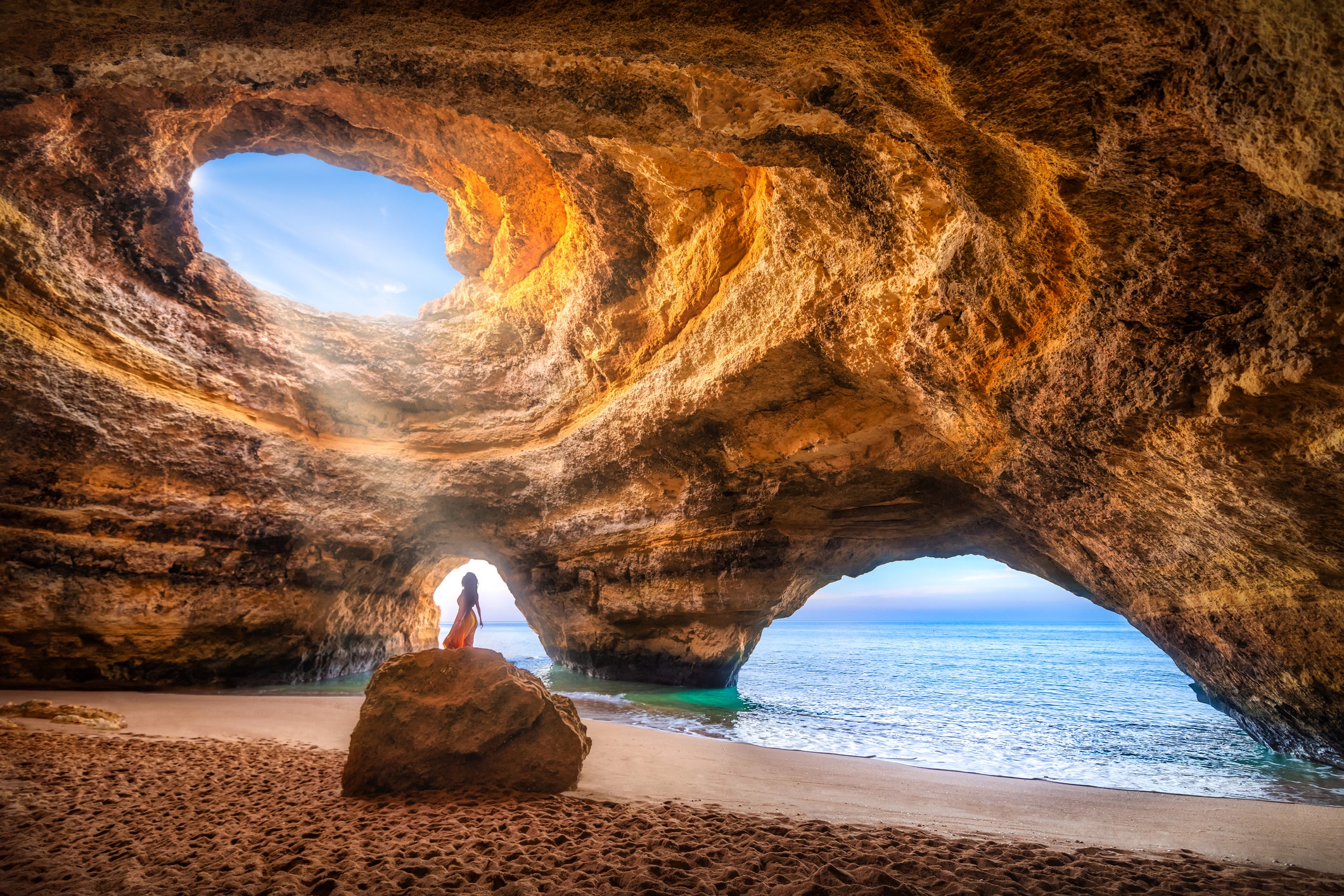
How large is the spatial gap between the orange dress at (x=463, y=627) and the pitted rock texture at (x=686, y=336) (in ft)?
12.6

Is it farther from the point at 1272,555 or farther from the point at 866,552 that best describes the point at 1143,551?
the point at 866,552

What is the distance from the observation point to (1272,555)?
480 cm

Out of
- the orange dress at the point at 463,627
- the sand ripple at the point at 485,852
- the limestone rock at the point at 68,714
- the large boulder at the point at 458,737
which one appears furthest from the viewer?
the orange dress at the point at 463,627

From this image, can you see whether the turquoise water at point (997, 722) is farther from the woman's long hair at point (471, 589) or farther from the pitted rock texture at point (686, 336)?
the woman's long hair at point (471, 589)

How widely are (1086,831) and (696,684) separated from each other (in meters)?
10.2

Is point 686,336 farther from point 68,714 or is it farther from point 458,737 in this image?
point 68,714

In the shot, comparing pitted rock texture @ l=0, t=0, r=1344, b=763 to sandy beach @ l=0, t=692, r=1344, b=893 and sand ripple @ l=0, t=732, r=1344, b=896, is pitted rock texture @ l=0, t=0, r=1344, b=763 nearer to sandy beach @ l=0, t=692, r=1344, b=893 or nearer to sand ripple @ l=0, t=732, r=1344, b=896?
sandy beach @ l=0, t=692, r=1344, b=893

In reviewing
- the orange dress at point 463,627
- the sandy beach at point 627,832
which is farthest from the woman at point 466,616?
the sandy beach at point 627,832

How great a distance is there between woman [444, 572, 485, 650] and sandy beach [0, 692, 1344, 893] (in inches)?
63.2

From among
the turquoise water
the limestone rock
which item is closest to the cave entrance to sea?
the turquoise water

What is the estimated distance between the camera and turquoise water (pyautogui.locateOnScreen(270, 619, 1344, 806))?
5035mm

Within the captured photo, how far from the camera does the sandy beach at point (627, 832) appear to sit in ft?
6.85

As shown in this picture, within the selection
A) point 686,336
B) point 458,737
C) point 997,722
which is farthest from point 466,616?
point 997,722

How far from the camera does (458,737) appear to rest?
11.0ft
